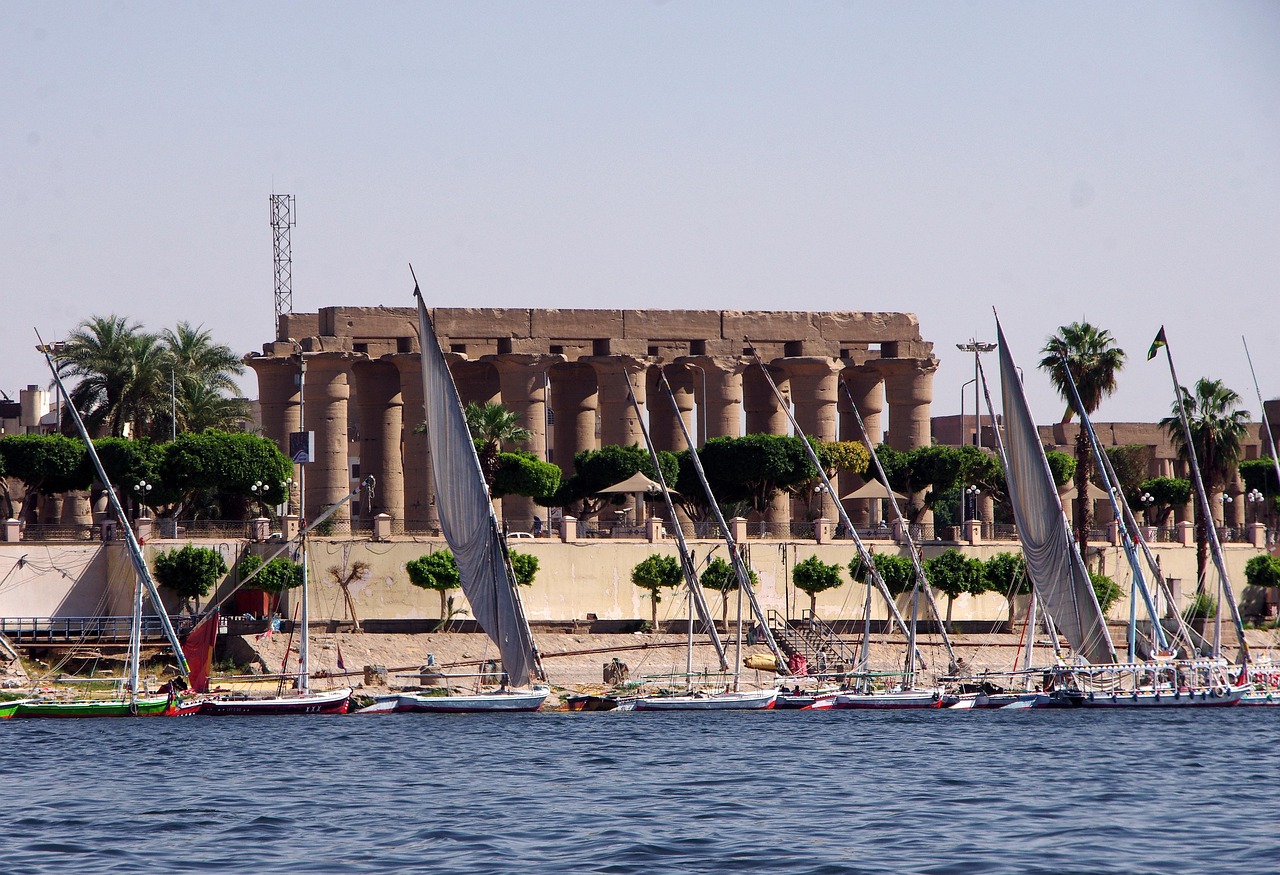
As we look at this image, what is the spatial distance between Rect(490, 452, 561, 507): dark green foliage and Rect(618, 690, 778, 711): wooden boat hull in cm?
A: 1309

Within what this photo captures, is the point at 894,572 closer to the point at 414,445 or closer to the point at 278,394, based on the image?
the point at 414,445

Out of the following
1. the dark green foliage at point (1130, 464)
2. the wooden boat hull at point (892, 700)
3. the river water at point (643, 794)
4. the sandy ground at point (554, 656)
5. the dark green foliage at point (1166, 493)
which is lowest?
the river water at point (643, 794)

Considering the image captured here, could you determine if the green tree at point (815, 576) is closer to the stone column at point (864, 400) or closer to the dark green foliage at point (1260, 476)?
the stone column at point (864, 400)

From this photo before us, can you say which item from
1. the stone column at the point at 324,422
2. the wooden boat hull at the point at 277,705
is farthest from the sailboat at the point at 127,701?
the stone column at the point at 324,422

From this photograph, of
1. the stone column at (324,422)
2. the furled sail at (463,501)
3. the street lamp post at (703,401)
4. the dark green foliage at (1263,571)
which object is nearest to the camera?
the furled sail at (463,501)

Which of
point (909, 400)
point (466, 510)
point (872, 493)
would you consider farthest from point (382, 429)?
point (466, 510)

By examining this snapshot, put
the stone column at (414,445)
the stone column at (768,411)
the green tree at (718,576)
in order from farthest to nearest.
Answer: the stone column at (768,411)
the stone column at (414,445)
the green tree at (718,576)

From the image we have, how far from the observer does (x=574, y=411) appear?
68625mm

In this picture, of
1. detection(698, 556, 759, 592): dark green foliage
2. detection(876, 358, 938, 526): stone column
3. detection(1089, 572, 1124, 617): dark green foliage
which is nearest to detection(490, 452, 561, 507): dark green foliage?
detection(698, 556, 759, 592): dark green foliage

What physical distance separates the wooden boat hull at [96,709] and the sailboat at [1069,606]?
737 inches

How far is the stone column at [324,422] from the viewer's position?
63.0 metres

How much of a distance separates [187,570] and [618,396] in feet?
57.2

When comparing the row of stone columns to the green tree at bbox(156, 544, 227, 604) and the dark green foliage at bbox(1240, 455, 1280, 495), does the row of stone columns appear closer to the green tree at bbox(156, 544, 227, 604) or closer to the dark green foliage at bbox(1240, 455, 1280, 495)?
the green tree at bbox(156, 544, 227, 604)

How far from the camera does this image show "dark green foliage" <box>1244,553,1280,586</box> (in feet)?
211
